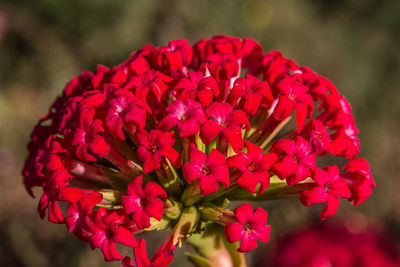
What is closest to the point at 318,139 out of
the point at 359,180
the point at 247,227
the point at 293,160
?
the point at 293,160

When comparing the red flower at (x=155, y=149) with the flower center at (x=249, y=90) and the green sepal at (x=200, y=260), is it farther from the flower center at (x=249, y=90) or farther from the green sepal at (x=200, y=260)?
the green sepal at (x=200, y=260)

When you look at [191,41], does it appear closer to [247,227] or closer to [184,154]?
[184,154]

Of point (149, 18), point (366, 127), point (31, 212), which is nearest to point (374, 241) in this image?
point (366, 127)

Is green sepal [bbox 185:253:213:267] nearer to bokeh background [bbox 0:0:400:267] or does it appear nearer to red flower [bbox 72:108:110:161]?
red flower [bbox 72:108:110:161]

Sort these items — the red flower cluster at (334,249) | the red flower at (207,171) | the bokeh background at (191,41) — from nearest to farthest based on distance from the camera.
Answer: the red flower at (207,171) < the red flower cluster at (334,249) < the bokeh background at (191,41)

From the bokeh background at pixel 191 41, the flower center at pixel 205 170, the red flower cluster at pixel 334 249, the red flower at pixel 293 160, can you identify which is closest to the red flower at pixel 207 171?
the flower center at pixel 205 170

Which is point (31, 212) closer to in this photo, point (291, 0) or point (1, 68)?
point (1, 68)

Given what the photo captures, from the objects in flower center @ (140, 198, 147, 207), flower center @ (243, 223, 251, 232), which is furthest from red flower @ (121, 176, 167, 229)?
flower center @ (243, 223, 251, 232)
